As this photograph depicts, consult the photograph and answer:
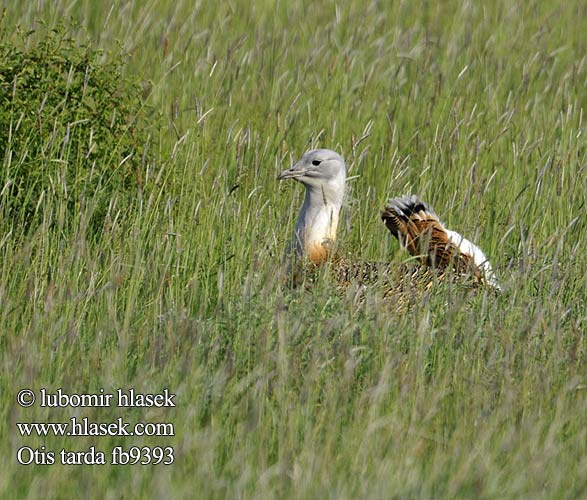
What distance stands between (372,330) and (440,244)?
1.22m

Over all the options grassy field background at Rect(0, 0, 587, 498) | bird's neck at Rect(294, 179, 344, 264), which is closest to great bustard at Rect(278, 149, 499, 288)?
bird's neck at Rect(294, 179, 344, 264)

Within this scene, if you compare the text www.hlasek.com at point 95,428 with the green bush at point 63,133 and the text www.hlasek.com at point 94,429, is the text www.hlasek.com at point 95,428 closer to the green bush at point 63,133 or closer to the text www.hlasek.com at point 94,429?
the text www.hlasek.com at point 94,429

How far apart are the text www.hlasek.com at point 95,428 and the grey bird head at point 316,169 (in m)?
1.80

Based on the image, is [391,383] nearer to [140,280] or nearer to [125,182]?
[140,280]

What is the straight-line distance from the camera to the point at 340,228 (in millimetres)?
5125

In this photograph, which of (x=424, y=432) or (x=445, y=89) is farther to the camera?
(x=445, y=89)

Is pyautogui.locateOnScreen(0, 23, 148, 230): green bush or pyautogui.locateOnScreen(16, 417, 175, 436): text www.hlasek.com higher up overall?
pyautogui.locateOnScreen(0, 23, 148, 230): green bush

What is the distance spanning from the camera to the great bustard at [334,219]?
4.72 metres

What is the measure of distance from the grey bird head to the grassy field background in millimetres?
244

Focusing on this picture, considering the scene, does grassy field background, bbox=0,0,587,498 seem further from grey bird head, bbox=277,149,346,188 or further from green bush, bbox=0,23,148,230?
grey bird head, bbox=277,149,346,188

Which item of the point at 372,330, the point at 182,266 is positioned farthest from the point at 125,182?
the point at 372,330

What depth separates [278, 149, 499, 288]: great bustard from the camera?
4.72 m

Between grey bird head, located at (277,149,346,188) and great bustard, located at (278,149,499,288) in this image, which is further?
grey bird head, located at (277,149,346,188)

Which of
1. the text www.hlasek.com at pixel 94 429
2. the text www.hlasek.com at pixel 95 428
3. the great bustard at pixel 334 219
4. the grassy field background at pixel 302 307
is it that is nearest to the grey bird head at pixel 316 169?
the great bustard at pixel 334 219
